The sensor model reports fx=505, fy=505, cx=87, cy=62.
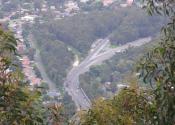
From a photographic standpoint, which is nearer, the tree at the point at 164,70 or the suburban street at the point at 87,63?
the tree at the point at 164,70

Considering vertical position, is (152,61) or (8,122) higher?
(152,61)

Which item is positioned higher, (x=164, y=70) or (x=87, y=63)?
(x=164, y=70)

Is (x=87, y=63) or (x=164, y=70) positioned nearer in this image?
(x=164, y=70)

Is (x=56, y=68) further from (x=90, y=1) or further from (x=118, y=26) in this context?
(x=90, y=1)

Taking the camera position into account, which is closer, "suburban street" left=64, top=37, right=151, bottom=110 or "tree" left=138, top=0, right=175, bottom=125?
"tree" left=138, top=0, right=175, bottom=125

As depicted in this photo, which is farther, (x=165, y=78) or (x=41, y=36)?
(x=41, y=36)

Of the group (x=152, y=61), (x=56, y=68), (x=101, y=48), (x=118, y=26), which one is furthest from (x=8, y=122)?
(x=118, y=26)

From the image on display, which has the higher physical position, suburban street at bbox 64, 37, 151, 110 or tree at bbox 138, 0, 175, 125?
tree at bbox 138, 0, 175, 125

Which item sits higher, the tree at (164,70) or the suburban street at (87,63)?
the tree at (164,70)
